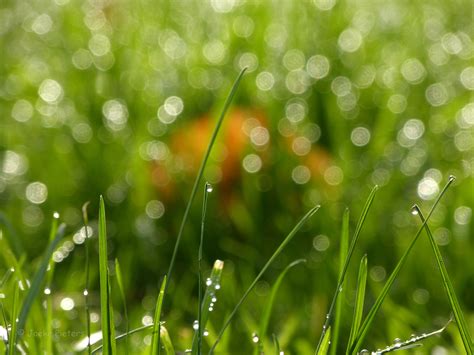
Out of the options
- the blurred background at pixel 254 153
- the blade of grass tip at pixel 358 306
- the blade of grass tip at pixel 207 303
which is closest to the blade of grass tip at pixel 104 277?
the blade of grass tip at pixel 207 303

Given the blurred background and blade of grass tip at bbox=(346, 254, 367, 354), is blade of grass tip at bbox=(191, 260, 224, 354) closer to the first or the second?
blade of grass tip at bbox=(346, 254, 367, 354)

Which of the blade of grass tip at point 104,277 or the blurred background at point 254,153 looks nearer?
the blade of grass tip at point 104,277

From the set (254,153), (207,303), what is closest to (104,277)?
(207,303)

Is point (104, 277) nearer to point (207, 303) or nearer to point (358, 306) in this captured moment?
point (207, 303)

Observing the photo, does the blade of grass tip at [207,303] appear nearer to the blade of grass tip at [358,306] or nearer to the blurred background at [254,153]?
the blade of grass tip at [358,306]

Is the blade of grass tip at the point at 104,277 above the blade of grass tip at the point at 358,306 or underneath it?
above

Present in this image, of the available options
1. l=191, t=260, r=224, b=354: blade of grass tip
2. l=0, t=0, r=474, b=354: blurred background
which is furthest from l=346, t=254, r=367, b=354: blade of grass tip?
l=0, t=0, r=474, b=354: blurred background

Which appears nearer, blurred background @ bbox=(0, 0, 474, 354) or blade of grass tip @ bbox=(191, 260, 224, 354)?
blade of grass tip @ bbox=(191, 260, 224, 354)

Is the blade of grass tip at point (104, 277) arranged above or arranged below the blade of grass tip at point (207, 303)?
above

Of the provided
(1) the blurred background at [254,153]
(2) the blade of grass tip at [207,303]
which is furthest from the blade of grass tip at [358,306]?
(1) the blurred background at [254,153]

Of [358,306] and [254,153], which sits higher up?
[254,153]
